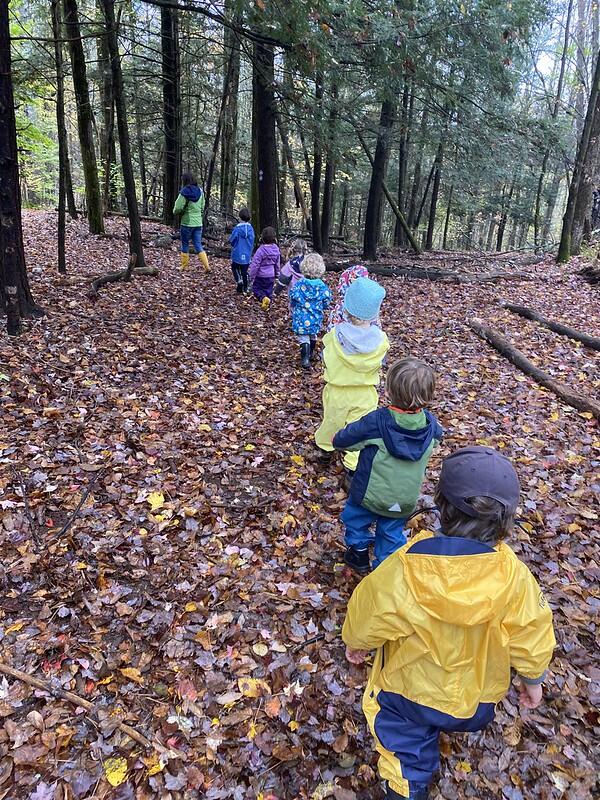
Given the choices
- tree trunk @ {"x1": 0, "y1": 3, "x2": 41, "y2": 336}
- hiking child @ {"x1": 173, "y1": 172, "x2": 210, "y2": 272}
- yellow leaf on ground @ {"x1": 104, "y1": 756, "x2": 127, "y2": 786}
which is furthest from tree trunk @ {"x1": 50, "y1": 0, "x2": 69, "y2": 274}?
yellow leaf on ground @ {"x1": 104, "y1": 756, "x2": 127, "y2": 786}

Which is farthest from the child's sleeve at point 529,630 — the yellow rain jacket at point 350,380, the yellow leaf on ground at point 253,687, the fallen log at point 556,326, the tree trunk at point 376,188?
the tree trunk at point 376,188

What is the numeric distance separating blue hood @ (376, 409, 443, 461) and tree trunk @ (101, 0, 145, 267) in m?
8.52

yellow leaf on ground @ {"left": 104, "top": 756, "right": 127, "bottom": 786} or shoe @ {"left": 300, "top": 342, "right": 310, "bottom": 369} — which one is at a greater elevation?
shoe @ {"left": 300, "top": 342, "right": 310, "bottom": 369}

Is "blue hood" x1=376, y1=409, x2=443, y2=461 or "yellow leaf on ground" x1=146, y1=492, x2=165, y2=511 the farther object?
"yellow leaf on ground" x1=146, y1=492, x2=165, y2=511

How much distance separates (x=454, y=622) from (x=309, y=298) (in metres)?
5.80

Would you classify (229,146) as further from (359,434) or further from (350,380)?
(359,434)

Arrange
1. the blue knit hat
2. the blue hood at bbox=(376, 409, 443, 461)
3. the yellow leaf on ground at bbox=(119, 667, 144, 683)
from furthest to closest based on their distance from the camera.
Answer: the blue knit hat → the blue hood at bbox=(376, 409, 443, 461) → the yellow leaf on ground at bbox=(119, 667, 144, 683)

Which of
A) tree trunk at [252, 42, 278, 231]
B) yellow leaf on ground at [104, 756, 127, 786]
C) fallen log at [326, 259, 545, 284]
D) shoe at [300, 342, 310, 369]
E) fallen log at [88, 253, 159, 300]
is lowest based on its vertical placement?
yellow leaf on ground at [104, 756, 127, 786]

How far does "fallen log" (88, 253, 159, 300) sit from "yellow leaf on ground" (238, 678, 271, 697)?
24.3 ft

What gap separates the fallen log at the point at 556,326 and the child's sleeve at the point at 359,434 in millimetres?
6854

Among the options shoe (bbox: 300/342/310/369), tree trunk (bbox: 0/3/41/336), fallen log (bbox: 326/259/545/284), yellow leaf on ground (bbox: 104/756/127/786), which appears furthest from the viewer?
fallen log (bbox: 326/259/545/284)

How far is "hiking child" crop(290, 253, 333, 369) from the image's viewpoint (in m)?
7.18

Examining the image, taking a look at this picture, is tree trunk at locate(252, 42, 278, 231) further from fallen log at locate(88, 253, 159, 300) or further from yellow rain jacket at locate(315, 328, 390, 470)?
yellow rain jacket at locate(315, 328, 390, 470)

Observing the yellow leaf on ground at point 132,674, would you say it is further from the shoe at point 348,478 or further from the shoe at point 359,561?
the shoe at point 348,478
